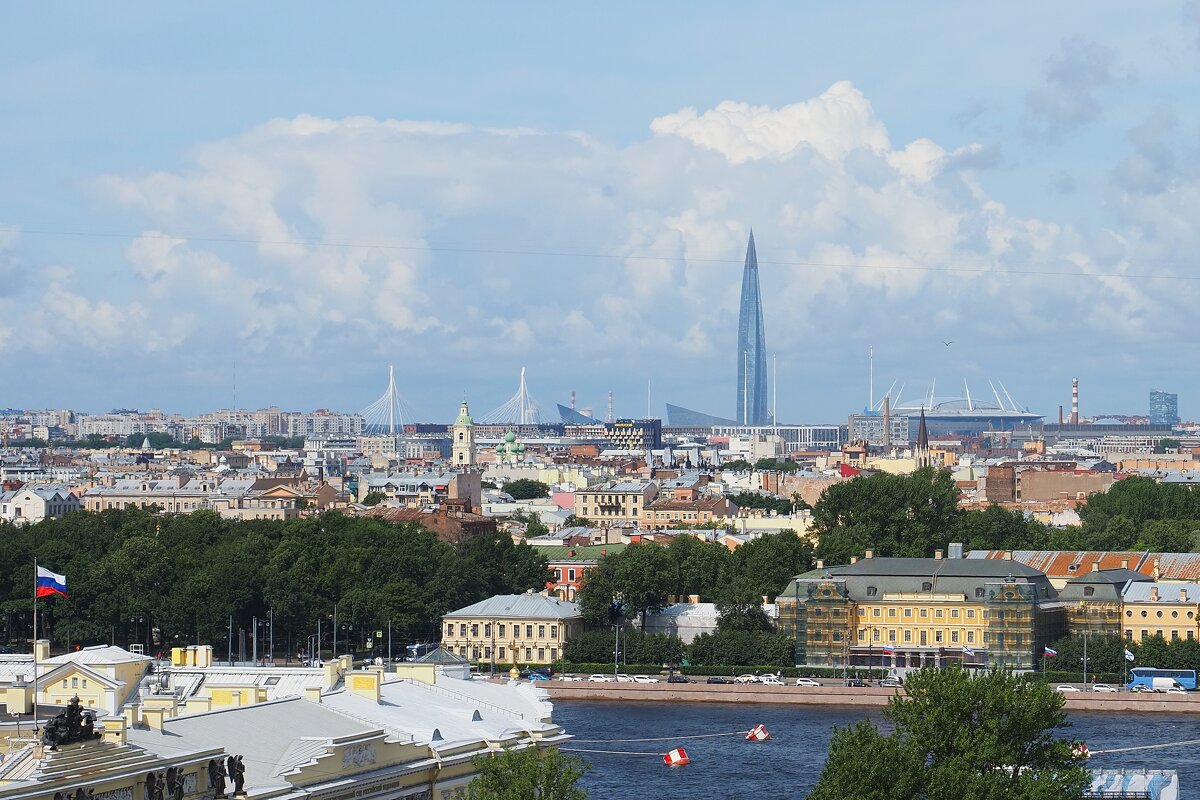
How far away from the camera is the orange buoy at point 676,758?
149 ft

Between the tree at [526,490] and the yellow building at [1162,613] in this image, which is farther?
the tree at [526,490]

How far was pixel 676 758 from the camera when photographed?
45.5m

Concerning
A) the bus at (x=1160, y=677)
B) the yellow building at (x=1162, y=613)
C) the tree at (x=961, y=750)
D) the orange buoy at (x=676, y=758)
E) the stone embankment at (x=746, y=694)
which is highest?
the yellow building at (x=1162, y=613)

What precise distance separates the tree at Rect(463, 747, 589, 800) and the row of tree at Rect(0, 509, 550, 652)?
40.1 meters

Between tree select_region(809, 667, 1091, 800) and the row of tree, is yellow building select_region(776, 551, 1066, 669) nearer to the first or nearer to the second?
the row of tree

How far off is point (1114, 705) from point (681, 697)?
9.71 m

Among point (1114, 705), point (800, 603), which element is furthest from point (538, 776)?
point (800, 603)

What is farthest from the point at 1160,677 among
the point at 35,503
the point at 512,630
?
the point at 35,503

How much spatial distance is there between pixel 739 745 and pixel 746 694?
1009 centimetres

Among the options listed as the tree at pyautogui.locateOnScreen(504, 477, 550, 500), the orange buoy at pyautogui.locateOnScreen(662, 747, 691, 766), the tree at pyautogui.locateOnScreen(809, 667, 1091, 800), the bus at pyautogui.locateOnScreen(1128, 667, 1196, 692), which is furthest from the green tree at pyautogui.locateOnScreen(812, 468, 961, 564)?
the tree at pyautogui.locateOnScreen(504, 477, 550, 500)

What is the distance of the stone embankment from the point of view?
5612 cm

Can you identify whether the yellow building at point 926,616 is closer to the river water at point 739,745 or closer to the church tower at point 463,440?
the river water at point 739,745

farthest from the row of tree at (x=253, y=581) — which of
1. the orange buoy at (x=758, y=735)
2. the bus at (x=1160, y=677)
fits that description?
the bus at (x=1160, y=677)

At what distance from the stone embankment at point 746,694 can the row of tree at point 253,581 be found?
831 cm
